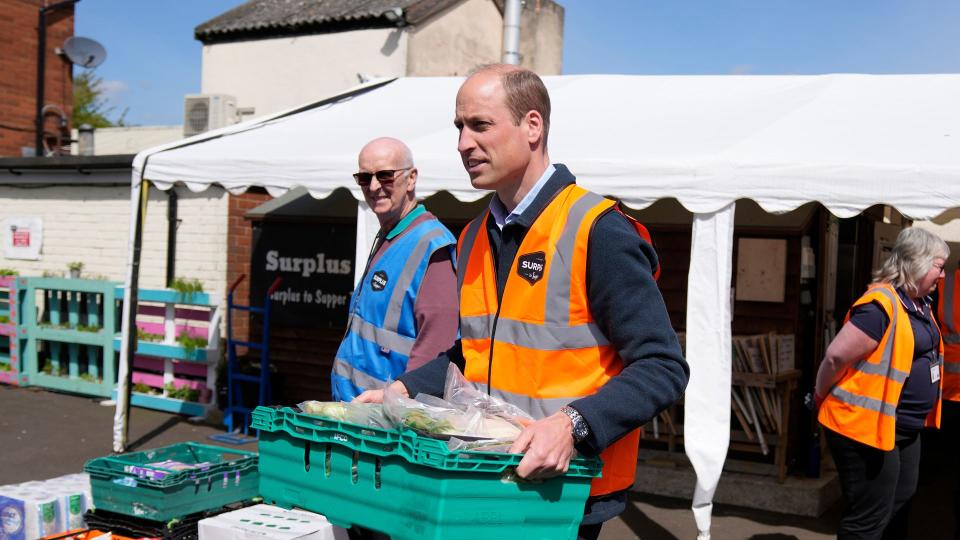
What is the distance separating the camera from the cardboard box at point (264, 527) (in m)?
2.78

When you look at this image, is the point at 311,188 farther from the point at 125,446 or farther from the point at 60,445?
the point at 60,445

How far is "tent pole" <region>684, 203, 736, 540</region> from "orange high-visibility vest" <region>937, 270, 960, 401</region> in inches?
59.5

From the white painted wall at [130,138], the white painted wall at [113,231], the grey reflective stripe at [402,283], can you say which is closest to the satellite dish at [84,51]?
the white painted wall at [130,138]

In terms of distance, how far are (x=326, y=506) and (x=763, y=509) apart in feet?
16.7

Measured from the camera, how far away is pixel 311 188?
5.92m

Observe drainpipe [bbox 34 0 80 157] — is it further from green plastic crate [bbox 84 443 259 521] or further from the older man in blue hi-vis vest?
the older man in blue hi-vis vest

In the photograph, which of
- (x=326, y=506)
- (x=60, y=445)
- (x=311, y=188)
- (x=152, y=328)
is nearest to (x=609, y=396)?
(x=326, y=506)

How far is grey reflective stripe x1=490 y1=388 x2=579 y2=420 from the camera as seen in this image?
197 cm

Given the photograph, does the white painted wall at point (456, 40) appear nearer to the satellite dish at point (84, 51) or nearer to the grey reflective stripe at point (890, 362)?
the satellite dish at point (84, 51)

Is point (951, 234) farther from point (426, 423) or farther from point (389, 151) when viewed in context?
point (426, 423)

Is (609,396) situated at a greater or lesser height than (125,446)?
greater

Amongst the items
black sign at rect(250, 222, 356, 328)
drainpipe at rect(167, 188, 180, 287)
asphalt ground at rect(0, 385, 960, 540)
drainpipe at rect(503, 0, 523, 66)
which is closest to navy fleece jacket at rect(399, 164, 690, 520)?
asphalt ground at rect(0, 385, 960, 540)

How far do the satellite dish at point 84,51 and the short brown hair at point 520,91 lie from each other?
16980mm

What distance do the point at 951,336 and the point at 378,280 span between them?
3834 millimetres
